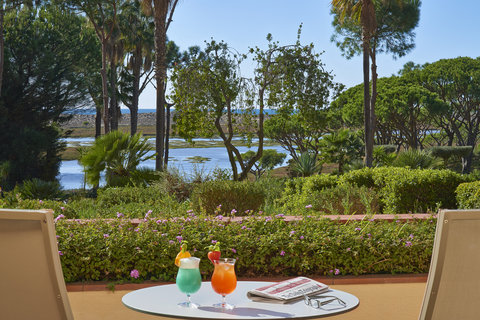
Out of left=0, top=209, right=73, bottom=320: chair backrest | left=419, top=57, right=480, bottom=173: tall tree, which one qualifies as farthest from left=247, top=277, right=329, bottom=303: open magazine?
left=419, top=57, right=480, bottom=173: tall tree

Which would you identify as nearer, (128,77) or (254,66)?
(254,66)

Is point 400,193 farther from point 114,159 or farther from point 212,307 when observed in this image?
point 114,159

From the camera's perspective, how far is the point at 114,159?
42.7ft

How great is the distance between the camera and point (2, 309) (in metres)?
2.21

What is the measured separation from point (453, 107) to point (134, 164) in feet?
80.6

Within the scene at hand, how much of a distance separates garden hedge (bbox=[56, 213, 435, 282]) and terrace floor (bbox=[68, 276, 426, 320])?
0.39 ft

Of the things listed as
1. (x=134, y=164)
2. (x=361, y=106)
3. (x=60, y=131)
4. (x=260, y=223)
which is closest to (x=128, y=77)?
(x=60, y=131)

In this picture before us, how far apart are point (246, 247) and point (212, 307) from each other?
243 cm

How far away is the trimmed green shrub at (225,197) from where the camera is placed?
324 inches

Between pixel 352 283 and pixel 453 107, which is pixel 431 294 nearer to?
pixel 352 283

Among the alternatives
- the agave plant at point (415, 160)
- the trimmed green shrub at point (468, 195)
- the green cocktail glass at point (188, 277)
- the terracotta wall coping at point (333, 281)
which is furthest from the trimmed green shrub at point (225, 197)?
the agave plant at point (415, 160)

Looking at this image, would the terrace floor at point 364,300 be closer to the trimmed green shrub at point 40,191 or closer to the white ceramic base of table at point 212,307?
the white ceramic base of table at point 212,307

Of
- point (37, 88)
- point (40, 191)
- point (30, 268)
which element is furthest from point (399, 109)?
point (30, 268)

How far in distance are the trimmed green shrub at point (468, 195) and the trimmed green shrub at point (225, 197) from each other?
2818 millimetres
